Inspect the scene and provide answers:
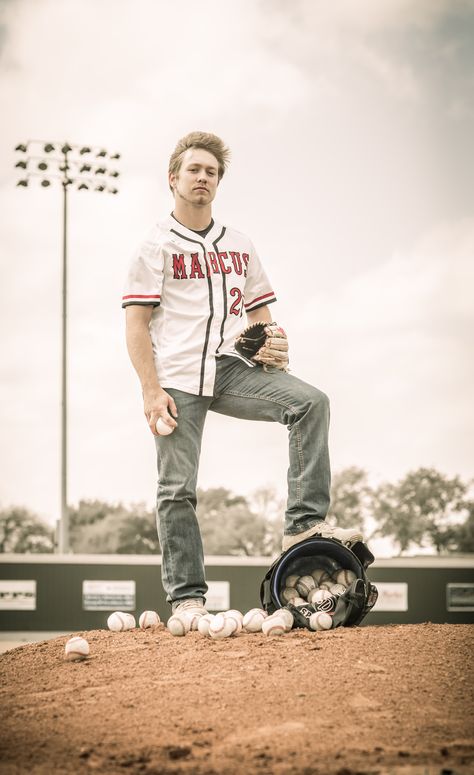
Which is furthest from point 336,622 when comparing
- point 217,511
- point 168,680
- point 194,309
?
point 217,511

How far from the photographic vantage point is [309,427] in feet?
14.5

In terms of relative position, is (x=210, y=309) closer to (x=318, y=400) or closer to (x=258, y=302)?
(x=258, y=302)

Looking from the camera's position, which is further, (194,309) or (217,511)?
(217,511)

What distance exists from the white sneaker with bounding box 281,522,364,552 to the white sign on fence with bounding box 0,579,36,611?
11.1 m

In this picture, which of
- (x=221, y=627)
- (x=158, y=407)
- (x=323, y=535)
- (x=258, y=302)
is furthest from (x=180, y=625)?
(x=258, y=302)

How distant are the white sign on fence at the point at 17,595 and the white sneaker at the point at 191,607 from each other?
10.9 m

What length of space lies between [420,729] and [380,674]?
59 cm

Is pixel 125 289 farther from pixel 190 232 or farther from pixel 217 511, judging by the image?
pixel 217 511

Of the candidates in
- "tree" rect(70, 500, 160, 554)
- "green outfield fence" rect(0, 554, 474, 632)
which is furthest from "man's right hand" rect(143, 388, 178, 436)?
"tree" rect(70, 500, 160, 554)

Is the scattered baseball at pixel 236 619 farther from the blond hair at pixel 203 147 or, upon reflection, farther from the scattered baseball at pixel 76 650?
the blond hair at pixel 203 147

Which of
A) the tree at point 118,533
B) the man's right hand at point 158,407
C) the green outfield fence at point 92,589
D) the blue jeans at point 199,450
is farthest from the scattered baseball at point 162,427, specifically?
the tree at point 118,533

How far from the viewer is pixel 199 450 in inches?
186

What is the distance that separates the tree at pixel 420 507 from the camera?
4909 cm

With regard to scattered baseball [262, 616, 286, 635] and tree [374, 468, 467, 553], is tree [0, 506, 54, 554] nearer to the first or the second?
tree [374, 468, 467, 553]
